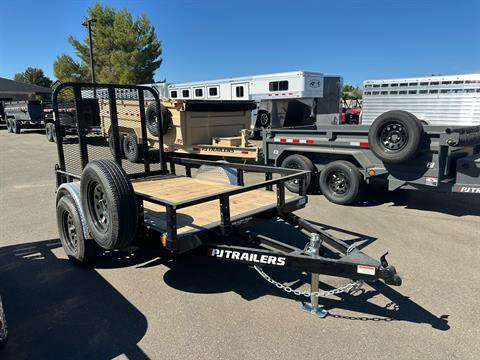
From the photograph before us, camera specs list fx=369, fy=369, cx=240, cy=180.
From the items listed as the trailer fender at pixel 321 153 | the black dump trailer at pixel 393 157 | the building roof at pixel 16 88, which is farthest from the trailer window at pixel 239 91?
the building roof at pixel 16 88

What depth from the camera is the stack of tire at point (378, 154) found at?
5367mm

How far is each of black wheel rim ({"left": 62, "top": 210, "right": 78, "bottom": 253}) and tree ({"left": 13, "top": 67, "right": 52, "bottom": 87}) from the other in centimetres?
8544

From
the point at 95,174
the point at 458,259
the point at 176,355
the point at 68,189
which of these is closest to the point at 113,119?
the point at 68,189

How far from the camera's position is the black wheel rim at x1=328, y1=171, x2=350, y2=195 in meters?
6.48

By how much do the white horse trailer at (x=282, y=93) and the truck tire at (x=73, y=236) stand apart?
11065 millimetres

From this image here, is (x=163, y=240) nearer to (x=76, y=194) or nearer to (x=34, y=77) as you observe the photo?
(x=76, y=194)

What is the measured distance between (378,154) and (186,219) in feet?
11.9

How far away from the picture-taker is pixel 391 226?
538cm

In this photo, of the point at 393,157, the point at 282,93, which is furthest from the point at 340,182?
the point at 282,93

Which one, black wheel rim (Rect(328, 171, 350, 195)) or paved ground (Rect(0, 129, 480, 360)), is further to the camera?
black wheel rim (Rect(328, 171, 350, 195))

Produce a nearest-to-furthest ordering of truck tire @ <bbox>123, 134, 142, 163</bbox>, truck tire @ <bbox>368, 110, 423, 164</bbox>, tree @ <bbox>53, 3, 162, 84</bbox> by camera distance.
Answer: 1. truck tire @ <bbox>368, 110, 423, 164</bbox>
2. truck tire @ <bbox>123, 134, 142, 163</bbox>
3. tree @ <bbox>53, 3, 162, 84</bbox>

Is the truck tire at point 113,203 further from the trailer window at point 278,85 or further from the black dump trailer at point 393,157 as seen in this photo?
the trailer window at point 278,85

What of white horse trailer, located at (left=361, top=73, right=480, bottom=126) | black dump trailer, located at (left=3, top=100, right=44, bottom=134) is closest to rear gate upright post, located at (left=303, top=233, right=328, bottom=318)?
white horse trailer, located at (left=361, top=73, right=480, bottom=126)

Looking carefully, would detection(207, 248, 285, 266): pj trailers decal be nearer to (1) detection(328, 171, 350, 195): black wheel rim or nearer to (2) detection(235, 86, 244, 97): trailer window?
(1) detection(328, 171, 350, 195): black wheel rim
